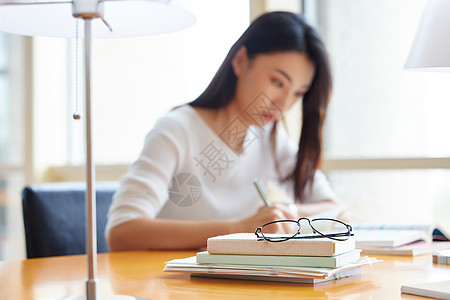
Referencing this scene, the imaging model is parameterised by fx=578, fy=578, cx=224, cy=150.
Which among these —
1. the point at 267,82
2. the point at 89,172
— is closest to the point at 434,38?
the point at 267,82

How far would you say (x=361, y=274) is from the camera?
0.94 m

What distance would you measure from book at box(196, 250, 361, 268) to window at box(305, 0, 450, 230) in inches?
50.5

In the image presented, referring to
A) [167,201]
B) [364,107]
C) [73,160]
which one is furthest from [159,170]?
[73,160]

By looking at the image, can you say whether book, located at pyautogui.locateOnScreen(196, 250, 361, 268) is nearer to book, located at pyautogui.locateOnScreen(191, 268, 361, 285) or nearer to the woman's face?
book, located at pyautogui.locateOnScreen(191, 268, 361, 285)

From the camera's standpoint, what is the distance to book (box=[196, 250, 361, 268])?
822mm

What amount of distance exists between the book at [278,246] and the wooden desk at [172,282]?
0.05 m

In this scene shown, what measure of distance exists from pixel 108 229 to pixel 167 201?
172 mm

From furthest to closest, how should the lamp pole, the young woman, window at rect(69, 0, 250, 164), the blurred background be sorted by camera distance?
window at rect(69, 0, 250, 164)
the blurred background
the young woman
the lamp pole

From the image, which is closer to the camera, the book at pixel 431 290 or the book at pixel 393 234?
the book at pixel 431 290

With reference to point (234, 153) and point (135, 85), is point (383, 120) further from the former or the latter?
point (135, 85)

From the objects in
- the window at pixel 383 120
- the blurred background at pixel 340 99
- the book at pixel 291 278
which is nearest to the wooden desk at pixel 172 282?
the book at pixel 291 278

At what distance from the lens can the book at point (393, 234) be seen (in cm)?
124

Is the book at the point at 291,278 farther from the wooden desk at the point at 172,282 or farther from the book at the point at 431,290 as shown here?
the book at the point at 431,290

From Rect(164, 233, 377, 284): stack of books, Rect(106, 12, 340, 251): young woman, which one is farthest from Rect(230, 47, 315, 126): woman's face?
Rect(164, 233, 377, 284): stack of books
